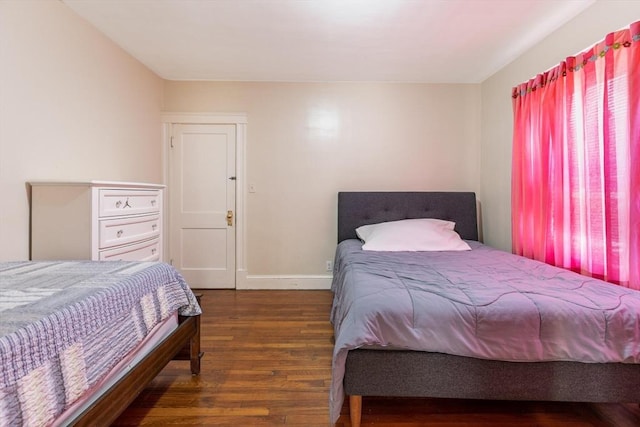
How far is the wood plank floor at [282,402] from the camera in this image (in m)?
1.45

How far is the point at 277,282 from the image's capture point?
3.42m

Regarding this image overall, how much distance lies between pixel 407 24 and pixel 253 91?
67.8 inches

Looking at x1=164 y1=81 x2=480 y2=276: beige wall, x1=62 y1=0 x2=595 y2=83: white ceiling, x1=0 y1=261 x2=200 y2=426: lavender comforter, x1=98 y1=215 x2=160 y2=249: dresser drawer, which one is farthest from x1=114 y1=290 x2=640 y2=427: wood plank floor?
x1=62 y1=0 x2=595 y2=83: white ceiling

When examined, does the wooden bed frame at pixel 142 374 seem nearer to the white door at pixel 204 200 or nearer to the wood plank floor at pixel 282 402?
the wood plank floor at pixel 282 402

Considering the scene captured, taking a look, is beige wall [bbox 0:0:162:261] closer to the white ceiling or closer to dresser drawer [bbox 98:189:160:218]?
the white ceiling

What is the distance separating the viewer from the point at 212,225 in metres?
3.41

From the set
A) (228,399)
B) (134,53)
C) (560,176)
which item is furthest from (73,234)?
(560,176)

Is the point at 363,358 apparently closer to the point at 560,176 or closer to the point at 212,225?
the point at 560,176

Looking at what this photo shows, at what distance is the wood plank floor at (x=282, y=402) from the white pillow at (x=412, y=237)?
36.3 inches

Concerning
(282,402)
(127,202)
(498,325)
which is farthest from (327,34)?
(282,402)

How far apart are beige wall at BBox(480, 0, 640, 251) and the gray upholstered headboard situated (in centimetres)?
22

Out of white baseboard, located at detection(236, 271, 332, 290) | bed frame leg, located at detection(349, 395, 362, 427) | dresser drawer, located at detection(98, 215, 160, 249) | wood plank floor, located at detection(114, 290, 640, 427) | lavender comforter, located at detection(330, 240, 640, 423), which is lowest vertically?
wood plank floor, located at detection(114, 290, 640, 427)

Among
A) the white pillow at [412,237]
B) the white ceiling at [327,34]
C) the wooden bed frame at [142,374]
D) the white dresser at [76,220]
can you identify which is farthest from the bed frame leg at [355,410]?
the white ceiling at [327,34]

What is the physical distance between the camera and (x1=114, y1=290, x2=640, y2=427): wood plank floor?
1.45 m
